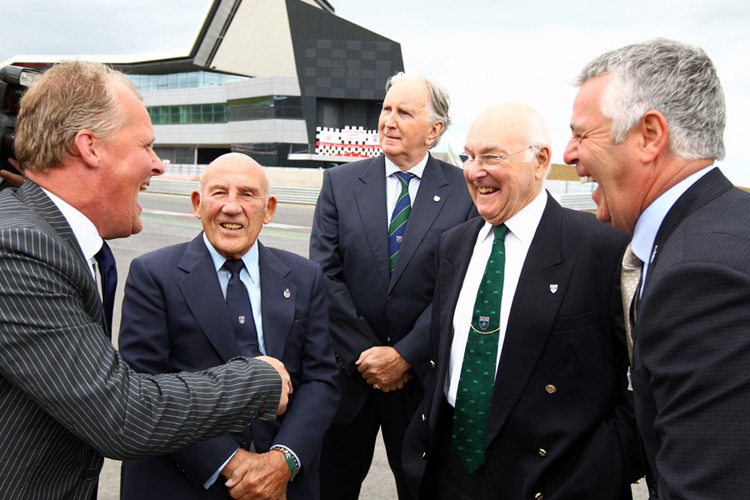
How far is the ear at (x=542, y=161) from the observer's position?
2.46 m

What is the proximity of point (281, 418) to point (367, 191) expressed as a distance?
1.41 meters

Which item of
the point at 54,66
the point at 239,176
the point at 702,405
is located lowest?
the point at 702,405

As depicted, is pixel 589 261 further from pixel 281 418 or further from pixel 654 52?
pixel 281 418

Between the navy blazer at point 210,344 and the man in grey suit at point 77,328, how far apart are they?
12.0 inches

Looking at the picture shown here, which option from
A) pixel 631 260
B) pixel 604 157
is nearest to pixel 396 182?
pixel 631 260

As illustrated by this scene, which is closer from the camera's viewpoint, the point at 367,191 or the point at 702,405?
the point at 702,405

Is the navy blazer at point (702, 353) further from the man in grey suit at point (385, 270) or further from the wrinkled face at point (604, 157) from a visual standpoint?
the man in grey suit at point (385, 270)

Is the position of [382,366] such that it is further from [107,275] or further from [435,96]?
[435,96]

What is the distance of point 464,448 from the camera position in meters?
2.36

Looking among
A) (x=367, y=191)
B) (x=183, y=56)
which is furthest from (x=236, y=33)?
(x=367, y=191)

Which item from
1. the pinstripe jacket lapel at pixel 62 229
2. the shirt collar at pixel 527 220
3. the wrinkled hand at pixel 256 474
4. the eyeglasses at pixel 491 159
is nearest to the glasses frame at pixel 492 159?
the eyeglasses at pixel 491 159

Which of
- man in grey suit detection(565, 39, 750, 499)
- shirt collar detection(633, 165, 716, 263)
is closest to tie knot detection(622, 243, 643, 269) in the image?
man in grey suit detection(565, 39, 750, 499)

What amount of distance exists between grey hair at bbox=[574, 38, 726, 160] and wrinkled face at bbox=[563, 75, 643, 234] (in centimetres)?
5

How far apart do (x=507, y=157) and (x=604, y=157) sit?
72cm
